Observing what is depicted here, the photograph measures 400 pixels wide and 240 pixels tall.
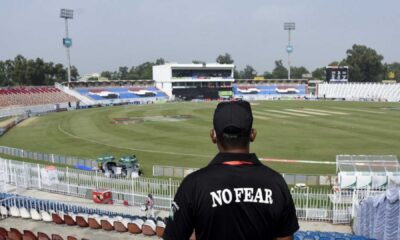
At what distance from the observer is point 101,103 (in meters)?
90.8

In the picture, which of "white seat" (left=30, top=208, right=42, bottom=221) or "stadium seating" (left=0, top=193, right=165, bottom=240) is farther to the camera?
"white seat" (left=30, top=208, right=42, bottom=221)

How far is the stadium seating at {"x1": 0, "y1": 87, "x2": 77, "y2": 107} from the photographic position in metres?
75.7

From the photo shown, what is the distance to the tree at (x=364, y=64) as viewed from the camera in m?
137

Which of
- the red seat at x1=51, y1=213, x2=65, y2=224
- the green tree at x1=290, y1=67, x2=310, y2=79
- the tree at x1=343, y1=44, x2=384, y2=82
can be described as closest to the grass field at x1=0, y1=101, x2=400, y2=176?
the red seat at x1=51, y1=213, x2=65, y2=224

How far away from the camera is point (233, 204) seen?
2646 millimetres

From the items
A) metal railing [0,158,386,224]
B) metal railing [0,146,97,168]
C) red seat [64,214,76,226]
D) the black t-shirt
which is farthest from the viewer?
metal railing [0,146,97,168]

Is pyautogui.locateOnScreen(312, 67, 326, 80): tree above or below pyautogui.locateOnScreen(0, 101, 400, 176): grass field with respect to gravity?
above

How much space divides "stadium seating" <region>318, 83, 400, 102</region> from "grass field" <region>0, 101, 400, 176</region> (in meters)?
44.7

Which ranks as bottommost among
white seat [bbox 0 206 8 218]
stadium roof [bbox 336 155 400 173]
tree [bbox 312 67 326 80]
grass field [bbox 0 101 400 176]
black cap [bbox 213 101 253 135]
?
grass field [bbox 0 101 400 176]

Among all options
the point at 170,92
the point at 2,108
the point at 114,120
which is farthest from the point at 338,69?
the point at 2,108

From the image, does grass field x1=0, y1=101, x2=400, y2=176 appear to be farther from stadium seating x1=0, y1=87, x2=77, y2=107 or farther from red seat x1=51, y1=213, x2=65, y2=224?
stadium seating x1=0, y1=87, x2=77, y2=107

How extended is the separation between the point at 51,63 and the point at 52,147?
88.6 meters

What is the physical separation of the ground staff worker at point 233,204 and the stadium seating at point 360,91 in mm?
102333

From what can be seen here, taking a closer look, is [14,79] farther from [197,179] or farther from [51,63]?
[197,179]
